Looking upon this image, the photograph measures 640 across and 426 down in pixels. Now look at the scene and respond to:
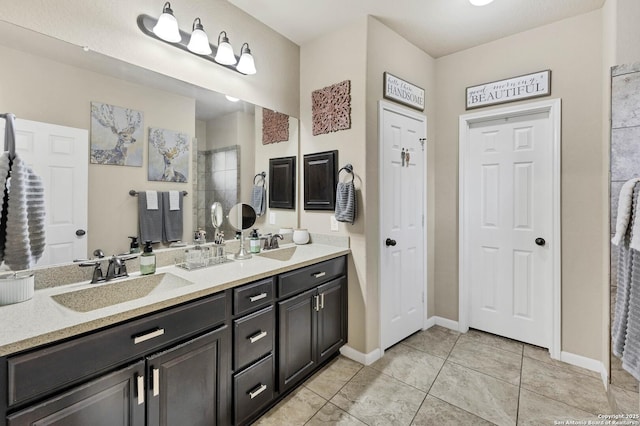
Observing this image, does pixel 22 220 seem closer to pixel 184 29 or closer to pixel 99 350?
pixel 99 350

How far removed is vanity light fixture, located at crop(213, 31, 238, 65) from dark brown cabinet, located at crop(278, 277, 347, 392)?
65.6 inches

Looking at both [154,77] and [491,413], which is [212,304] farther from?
[491,413]

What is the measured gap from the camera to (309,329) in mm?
2088

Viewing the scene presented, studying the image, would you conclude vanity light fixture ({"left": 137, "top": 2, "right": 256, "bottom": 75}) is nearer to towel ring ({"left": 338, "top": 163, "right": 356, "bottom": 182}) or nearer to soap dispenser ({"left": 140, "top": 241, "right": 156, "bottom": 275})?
towel ring ({"left": 338, "top": 163, "right": 356, "bottom": 182})

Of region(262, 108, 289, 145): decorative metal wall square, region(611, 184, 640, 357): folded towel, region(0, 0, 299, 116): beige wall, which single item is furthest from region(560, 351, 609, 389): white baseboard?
region(0, 0, 299, 116): beige wall

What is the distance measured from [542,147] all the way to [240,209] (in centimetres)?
255

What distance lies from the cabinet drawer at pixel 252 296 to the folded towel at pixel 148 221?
0.66 meters

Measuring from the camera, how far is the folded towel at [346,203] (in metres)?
2.31

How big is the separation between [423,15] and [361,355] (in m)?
2.69

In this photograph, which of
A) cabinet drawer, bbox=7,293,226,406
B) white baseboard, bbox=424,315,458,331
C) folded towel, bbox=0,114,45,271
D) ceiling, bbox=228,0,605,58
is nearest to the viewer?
cabinet drawer, bbox=7,293,226,406

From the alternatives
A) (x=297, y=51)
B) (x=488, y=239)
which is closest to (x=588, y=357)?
(x=488, y=239)

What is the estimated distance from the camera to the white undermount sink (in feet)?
4.48

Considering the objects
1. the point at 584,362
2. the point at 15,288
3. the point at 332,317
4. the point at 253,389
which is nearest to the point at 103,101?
the point at 15,288

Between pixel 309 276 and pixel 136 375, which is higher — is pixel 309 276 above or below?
above
